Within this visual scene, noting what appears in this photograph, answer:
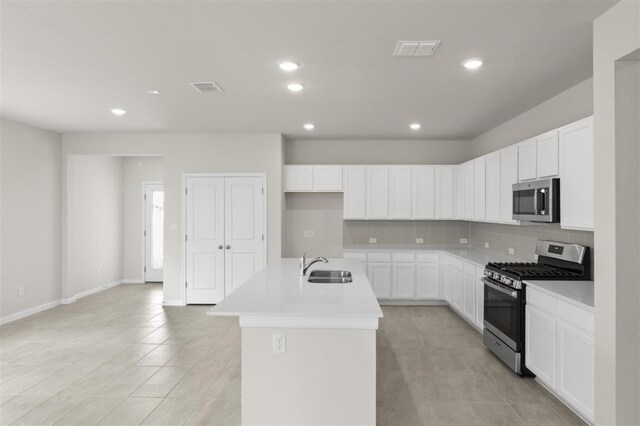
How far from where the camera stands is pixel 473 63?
3113mm

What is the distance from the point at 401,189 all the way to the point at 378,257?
114cm

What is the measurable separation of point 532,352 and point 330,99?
9.99 ft

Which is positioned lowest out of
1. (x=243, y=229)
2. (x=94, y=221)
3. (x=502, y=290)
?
(x=502, y=290)

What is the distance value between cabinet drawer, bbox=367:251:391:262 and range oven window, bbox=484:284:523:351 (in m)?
2.02

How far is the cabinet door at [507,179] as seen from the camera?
421 cm

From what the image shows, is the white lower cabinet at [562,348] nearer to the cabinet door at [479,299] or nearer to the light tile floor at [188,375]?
the light tile floor at [188,375]

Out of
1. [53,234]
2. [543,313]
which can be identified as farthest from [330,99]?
[53,234]

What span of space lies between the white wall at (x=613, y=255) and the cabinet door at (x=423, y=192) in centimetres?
380

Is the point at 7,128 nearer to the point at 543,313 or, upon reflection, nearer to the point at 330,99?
the point at 330,99

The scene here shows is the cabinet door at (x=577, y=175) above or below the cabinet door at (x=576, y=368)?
above

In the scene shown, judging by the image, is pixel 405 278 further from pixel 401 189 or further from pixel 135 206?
pixel 135 206

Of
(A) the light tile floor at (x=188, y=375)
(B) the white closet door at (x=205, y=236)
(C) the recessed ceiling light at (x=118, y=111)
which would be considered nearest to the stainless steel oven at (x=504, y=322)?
(A) the light tile floor at (x=188, y=375)

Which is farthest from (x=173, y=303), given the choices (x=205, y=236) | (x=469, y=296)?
(x=469, y=296)

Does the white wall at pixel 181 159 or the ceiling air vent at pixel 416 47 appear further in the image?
the white wall at pixel 181 159
